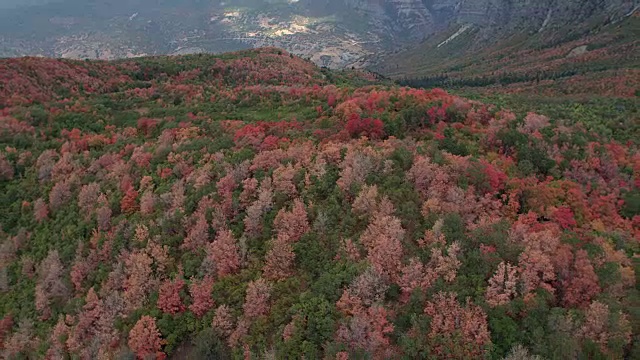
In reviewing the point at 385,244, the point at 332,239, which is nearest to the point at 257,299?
the point at 332,239

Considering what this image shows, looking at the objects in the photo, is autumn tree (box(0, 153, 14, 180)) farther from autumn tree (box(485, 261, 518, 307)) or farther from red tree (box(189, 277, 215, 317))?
autumn tree (box(485, 261, 518, 307))

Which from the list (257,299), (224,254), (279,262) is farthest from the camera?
(224,254)

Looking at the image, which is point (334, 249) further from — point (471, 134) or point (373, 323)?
point (471, 134)

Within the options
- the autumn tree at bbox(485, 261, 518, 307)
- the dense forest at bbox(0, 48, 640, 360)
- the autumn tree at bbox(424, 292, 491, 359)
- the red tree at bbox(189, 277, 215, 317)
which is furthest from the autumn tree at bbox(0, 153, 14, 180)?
the autumn tree at bbox(485, 261, 518, 307)

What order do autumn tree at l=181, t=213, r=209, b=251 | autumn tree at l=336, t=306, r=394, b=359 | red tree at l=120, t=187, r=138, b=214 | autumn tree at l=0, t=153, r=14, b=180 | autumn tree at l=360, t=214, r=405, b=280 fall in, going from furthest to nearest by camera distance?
autumn tree at l=0, t=153, r=14, b=180
red tree at l=120, t=187, r=138, b=214
autumn tree at l=181, t=213, r=209, b=251
autumn tree at l=360, t=214, r=405, b=280
autumn tree at l=336, t=306, r=394, b=359

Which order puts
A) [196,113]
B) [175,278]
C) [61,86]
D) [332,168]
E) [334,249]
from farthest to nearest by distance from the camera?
[61,86] → [196,113] → [332,168] → [175,278] → [334,249]

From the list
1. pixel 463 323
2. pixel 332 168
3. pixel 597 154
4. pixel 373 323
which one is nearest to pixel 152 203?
pixel 332 168

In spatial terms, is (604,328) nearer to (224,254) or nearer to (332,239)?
(332,239)
